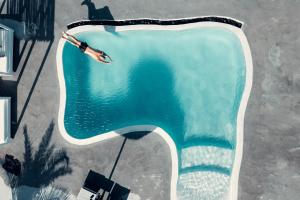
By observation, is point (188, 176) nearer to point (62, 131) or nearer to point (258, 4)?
point (62, 131)

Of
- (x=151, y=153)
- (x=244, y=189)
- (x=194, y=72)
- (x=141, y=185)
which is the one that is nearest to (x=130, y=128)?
(x=151, y=153)

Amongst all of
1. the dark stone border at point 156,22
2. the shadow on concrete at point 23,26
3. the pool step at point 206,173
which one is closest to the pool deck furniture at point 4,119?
the shadow on concrete at point 23,26

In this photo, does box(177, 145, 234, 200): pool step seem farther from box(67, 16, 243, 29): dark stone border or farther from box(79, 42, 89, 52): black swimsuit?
box(79, 42, 89, 52): black swimsuit

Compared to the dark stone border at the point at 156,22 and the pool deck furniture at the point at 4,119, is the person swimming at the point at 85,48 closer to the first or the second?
the dark stone border at the point at 156,22

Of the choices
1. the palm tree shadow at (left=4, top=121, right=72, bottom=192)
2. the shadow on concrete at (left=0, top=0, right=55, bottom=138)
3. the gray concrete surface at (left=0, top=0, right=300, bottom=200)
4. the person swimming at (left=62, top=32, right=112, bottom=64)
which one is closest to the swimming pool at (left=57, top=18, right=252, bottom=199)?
the person swimming at (left=62, top=32, right=112, bottom=64)

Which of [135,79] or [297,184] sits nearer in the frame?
[297,184]

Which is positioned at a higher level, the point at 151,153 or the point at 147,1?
the point at 147,1
